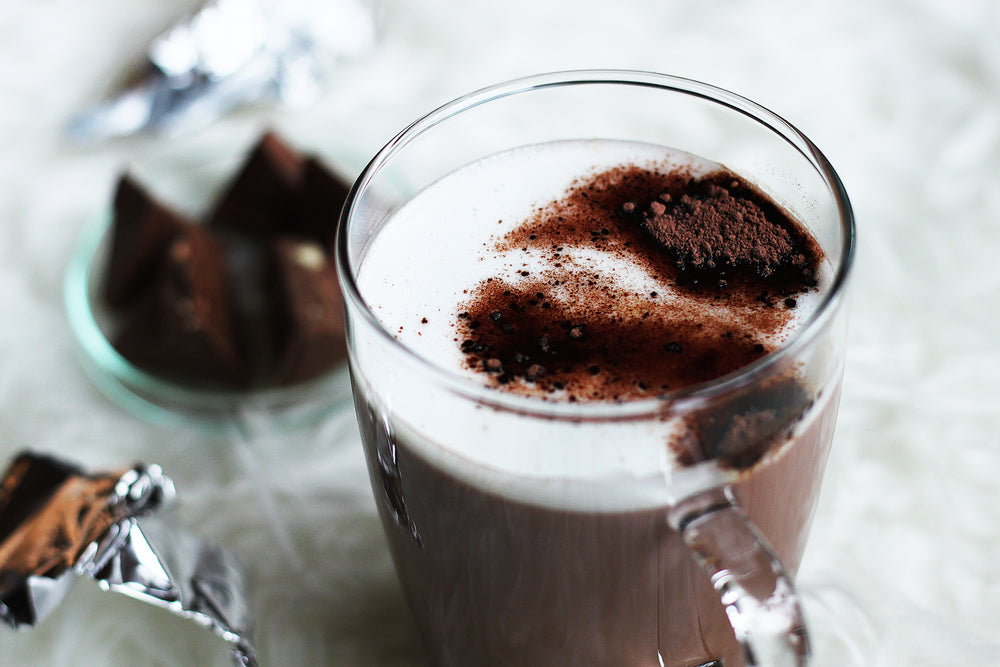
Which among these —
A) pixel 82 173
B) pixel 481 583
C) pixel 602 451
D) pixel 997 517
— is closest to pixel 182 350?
pixel 82 173

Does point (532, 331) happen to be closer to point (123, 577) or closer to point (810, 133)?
point (123, 577)

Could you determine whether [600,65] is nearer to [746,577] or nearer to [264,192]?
[264,192]

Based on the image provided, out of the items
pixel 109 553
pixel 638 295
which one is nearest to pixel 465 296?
pixel 638 295

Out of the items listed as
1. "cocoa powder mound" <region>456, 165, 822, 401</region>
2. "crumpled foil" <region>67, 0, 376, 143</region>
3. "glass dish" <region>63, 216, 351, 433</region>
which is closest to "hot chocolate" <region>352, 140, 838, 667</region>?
"cocoa powder mound" <region>456, 165, 822, 401</region>

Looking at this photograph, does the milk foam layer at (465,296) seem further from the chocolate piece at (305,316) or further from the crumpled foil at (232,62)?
the crumpled foil at (232,62)

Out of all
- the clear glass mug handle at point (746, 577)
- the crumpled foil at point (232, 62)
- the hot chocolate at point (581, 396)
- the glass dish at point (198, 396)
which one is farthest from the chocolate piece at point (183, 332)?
the clear glass mug handle at point (746, 577)
